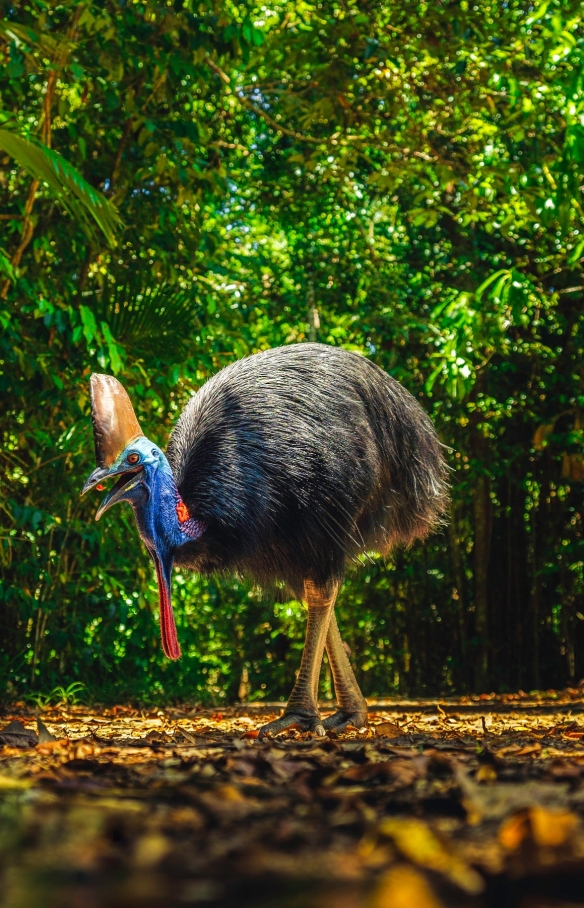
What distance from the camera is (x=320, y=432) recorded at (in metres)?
3.58

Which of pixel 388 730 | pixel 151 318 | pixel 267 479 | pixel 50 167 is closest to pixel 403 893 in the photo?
pixel 267 479

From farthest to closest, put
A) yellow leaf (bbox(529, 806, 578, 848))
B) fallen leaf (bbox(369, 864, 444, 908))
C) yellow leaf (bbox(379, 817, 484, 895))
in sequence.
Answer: yellow leaf (bbox(529, 806, 578, 848)) → yellow leaf (bbox(379, 817, 484, 895)) → fallen leaf (bbox(369, 864, 444, 908))

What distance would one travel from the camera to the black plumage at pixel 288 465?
11.5 feet

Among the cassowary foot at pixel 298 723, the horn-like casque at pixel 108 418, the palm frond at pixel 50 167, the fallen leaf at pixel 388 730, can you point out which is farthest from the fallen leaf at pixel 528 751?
the palm frond at pixel 50 167

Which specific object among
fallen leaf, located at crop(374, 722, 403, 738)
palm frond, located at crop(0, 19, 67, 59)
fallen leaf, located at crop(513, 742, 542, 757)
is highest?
palm frond, located at crop(0, 19, 67, 59)

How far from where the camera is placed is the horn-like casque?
346 centimetres

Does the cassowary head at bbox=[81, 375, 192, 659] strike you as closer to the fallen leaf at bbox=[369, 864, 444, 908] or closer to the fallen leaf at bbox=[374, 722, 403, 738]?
the fallen leaf at bbox=[374, 722, 403, 738]

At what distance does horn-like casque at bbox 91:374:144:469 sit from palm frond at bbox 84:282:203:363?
199 cm

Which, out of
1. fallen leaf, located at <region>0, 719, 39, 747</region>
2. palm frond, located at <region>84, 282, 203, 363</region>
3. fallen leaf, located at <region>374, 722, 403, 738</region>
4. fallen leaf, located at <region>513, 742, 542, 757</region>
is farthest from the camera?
palm frond, located at <region>84, 282, 203, 363</region>

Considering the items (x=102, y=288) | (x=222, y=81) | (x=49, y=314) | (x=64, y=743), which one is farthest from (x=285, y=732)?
(x=222, y=81)

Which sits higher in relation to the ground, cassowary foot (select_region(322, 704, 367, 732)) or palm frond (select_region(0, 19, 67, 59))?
palm frond (select_region(0, 19, 67, 59))

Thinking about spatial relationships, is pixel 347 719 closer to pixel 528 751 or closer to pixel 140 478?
pixel 140 478

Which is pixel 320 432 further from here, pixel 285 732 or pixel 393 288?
pixel 393 288

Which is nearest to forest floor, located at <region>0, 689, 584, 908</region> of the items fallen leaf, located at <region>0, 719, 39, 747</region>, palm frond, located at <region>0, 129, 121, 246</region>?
fallen leaf, located at <region>0, 719, 39, 747</region>
